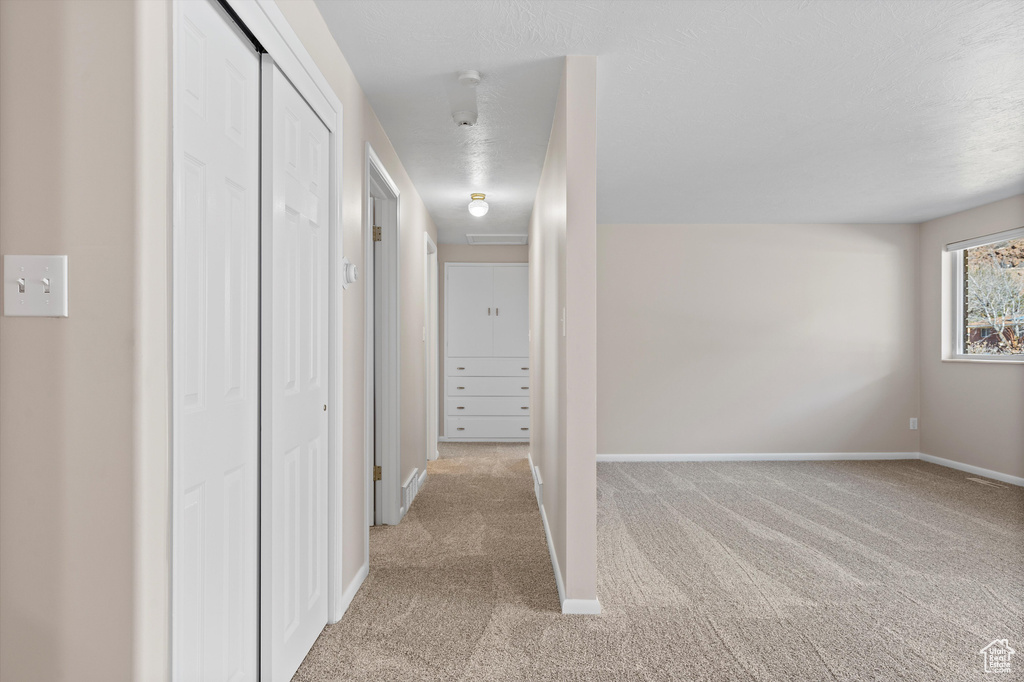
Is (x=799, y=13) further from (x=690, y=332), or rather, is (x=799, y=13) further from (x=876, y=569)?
(x=690, y=332)

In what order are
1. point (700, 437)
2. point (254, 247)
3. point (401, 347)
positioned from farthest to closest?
1. point (700, 437)
2. point (401, 347)
3. point (254, 247)

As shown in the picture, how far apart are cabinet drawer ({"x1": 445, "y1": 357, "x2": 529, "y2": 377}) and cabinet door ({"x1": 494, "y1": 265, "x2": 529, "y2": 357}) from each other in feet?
0.27

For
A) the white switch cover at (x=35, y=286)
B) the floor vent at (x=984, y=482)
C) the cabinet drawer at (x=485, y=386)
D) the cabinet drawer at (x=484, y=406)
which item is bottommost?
the floor vent at (x=984, y=482)

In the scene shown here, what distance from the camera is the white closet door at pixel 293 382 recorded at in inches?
71.9

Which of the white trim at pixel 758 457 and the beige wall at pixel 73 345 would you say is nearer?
the beige wall at pixel 73 345

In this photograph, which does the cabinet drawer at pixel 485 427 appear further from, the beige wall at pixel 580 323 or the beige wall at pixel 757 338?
the beige wall at pixel 580 323

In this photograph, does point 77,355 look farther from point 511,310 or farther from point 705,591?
point 511,310

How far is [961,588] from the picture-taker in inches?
111

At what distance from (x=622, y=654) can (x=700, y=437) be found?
13.7 ft

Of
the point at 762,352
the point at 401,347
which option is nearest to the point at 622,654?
the point at 401,347

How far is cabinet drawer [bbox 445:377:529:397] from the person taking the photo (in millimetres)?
7141

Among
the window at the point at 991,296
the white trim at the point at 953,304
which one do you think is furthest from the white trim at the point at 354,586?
the white trim at the point at 953,304

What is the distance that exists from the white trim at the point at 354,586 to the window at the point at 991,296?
5.51m

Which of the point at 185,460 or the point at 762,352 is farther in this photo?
the point at 762,352
